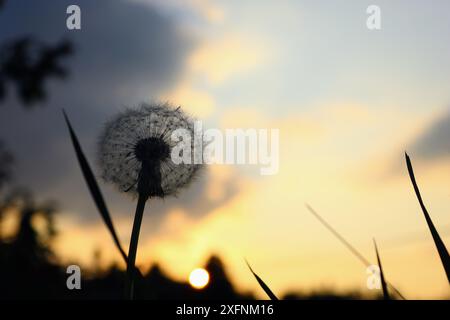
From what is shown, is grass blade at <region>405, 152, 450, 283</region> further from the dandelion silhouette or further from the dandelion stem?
the dandelion silhouette

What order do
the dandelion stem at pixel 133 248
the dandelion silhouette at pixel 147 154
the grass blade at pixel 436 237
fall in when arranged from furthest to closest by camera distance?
the dandelion silhouette at pixel 147 154
the dandelion stem at pixel 133 248
the grass blade at pixel 436 237

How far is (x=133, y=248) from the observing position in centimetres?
181

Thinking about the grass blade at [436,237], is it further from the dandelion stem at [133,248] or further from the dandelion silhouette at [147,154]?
the dandelion silhouette at [147,154]

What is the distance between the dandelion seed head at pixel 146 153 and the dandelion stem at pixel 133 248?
0.77 meters

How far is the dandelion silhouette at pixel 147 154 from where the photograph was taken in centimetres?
321

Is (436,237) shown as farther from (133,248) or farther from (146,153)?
(146,153)

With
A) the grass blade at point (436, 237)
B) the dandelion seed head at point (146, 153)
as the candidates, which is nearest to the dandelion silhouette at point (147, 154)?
the dandelion seed head at point (146, 153)

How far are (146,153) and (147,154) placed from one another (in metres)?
0.01

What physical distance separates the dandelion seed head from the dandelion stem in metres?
0.77

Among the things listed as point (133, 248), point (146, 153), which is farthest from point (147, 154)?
point (133, 248)
